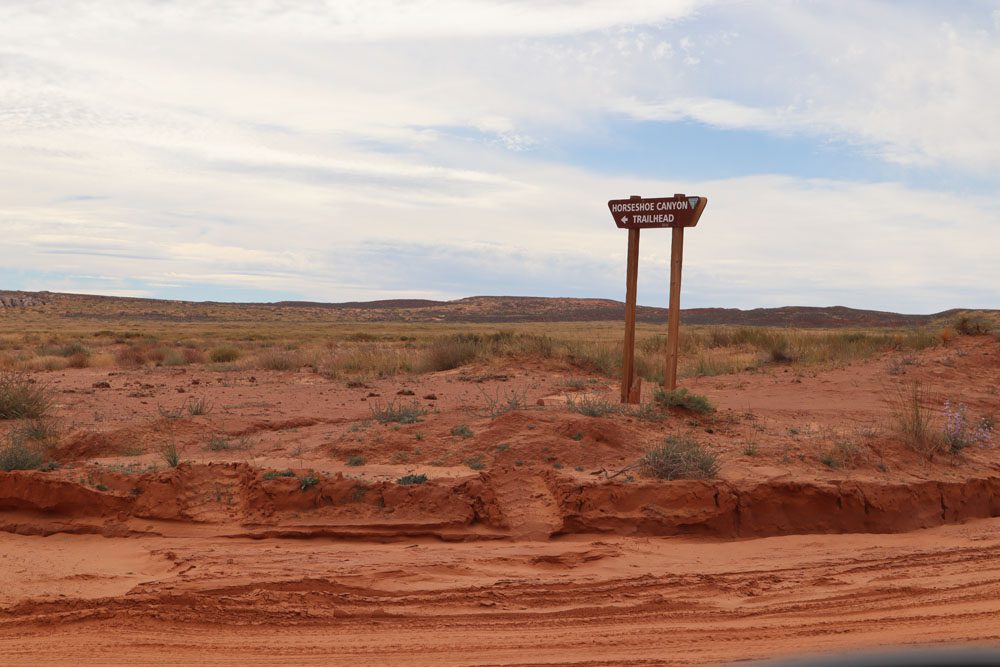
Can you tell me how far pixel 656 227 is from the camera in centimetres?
1449

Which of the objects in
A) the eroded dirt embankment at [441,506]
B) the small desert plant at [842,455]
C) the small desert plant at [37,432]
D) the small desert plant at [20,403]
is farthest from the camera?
the small desert plant at [20,403]

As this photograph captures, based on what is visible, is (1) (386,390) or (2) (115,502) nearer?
(2) (115,502)

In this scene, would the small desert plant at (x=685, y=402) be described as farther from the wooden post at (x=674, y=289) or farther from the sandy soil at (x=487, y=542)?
the wooden post at (x=674, y=289)

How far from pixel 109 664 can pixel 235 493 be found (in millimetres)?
3925

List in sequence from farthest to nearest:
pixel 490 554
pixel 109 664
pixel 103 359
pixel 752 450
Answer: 1. pixel 103 359
2. pixel 752 450
3. pixel 490 554
4. pixel 109 664

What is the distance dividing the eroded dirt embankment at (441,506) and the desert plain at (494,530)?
25 mm

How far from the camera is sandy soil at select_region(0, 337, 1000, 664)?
6.47 metres

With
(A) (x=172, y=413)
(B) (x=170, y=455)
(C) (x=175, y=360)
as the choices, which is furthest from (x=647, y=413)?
(C) (x=175, y=360)

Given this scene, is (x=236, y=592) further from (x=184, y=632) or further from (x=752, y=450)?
(x=752, y=450)

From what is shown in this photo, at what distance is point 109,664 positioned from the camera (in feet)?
19.6

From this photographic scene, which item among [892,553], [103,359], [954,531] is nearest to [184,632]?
[892,553]

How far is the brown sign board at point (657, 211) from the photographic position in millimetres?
14062

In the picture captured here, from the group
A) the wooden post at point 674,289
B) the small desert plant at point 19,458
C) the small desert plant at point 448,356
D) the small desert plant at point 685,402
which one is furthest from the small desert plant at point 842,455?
the small desert plant at point 448,356

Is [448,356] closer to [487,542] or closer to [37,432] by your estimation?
[37,432]
